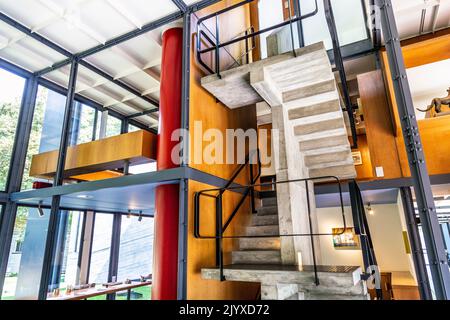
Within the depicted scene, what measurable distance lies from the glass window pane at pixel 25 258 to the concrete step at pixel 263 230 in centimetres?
436

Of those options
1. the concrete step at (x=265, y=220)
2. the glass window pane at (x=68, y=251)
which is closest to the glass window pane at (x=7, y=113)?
the glass window pane at (x=68, y=251)

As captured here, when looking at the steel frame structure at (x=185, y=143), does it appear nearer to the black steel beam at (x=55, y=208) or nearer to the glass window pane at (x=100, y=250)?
the black steel beam at (x=55, y=208)

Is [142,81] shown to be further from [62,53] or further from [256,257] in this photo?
[256,257]

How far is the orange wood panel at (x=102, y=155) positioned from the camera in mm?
4441

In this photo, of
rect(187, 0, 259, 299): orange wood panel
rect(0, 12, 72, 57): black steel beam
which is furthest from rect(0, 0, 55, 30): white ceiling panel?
rect(187, 0, 259, 299): orange wood panel

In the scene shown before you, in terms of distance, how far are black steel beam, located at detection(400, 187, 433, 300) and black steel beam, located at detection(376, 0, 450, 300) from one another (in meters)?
2.80

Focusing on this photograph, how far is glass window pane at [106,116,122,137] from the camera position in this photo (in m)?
7.65

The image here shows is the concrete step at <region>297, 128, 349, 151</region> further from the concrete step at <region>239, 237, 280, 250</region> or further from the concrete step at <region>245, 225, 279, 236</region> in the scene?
the concrete step at <region>239, 237, 280, 250</region>

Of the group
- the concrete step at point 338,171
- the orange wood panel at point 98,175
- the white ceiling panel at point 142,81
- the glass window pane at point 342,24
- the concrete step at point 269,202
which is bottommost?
the concrete step at point 269,202

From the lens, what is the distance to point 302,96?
4.14 meters

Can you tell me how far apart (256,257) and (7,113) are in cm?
562

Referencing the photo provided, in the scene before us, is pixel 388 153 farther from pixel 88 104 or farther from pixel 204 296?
pixel 88 104

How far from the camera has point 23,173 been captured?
585cm

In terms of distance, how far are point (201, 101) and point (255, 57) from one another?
2532mm
